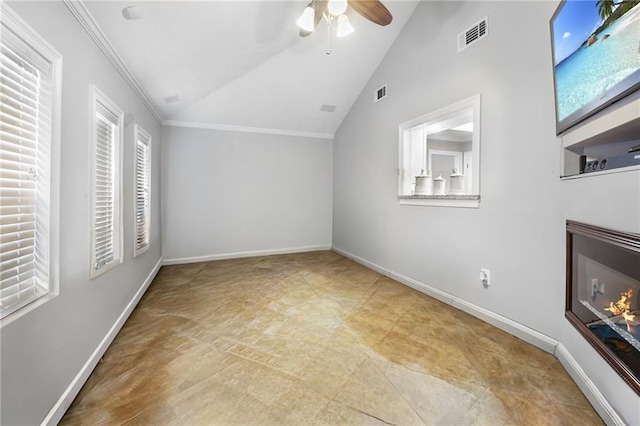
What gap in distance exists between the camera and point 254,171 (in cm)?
500

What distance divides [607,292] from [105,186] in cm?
348

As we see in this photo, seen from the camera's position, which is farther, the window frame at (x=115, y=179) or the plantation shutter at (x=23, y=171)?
the window frame at (x=115, y=179)

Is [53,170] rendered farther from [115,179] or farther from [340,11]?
[340,11]

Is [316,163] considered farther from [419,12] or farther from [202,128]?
[419,12]

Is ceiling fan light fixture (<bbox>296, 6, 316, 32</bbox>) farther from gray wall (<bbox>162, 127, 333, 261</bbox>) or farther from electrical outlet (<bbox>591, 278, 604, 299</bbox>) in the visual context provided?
gray wall (<bbox>162, 127, 333, 261</bbox>)

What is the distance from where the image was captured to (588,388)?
1.45 meters

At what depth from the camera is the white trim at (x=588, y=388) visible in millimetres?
1264

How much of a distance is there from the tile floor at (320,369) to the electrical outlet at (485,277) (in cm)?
36

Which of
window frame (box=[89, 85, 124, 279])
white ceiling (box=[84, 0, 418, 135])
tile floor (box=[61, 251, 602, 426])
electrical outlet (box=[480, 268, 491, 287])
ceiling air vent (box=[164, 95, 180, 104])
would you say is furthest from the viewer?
ceiling air vent (box=[164, 95, 180, 104])

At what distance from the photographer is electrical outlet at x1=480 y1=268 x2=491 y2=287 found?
2361mm

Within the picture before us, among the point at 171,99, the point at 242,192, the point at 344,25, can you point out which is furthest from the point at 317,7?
the point at 242,192

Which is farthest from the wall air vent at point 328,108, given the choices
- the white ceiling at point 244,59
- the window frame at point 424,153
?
the window frame at point 424,153

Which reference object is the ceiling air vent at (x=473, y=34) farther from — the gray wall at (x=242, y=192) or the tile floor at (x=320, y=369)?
the gray wall at (x=242, y=192)

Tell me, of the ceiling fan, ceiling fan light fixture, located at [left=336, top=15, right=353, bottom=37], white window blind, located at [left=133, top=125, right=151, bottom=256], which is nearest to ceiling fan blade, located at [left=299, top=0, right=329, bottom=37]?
the ceiling fan
